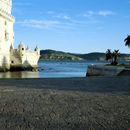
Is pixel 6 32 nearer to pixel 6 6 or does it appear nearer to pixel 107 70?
pixel 6 6

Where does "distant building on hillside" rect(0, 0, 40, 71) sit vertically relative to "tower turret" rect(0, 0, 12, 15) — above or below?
below

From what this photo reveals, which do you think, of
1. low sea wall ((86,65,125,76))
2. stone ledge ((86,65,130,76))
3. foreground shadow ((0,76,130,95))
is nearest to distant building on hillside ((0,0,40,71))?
low sea wall ((86,65,125,76))

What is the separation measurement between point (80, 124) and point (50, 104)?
6.39 feet

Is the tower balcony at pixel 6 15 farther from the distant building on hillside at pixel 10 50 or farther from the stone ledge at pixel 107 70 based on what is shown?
the stone ledge at pixel 107 70

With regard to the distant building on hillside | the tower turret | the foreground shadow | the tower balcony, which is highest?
the tower turret

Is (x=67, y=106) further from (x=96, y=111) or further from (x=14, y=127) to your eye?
(x=14, y=127)

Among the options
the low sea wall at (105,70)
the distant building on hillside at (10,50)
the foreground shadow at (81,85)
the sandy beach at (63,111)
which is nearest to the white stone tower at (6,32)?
Answer: the distant building on hillside at (10,50)

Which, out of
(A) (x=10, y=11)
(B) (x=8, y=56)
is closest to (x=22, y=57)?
(B) (x=8, y=56)

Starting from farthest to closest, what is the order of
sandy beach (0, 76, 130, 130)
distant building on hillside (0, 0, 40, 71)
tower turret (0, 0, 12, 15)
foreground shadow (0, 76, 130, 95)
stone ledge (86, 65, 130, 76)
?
1. tower turret (0, 0, 12, 15)
2. distant building on hillside (0, 0, 40, 71)
3. stone ledge (86, 65, 130, 76)
4. foreground shadow (0, 76, 130, 95)
5. sandy beach (0, 76, 130, 130)

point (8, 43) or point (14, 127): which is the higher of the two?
point (8, 43)

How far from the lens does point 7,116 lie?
23.9 feet

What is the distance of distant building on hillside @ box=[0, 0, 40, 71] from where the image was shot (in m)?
59.7

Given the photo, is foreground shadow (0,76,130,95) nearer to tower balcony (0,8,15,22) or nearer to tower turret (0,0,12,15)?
tower balcony (0,8,15,22)

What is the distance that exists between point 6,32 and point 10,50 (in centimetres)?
458
